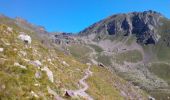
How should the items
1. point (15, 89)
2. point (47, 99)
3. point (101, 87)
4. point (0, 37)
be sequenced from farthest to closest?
1. point (101, 87)
2. point (0, 37)
3. point (47, 99)
4. point (15, 89)

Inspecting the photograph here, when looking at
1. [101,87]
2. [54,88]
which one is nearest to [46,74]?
[54,88]

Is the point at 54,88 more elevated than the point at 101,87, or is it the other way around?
the point at 54,88

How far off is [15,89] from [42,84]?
4679 mm

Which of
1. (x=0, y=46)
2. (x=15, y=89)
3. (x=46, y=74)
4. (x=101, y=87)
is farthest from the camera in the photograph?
(x=101, y=87)

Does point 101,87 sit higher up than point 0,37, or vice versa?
point 0,37

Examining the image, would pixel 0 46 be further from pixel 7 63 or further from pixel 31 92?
pixel 31 92

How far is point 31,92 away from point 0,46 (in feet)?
33.6

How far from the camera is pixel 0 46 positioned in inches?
1242

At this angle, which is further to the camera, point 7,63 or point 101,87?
point 101,87

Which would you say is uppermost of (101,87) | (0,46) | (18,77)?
(0,46)

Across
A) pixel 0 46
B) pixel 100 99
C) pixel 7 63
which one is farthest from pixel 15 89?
pixel 100 99

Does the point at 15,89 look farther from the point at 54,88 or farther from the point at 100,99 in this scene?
the point at 100,99

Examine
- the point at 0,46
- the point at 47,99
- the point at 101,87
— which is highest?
the point at 0,46

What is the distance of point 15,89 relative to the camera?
2198 centimetres
